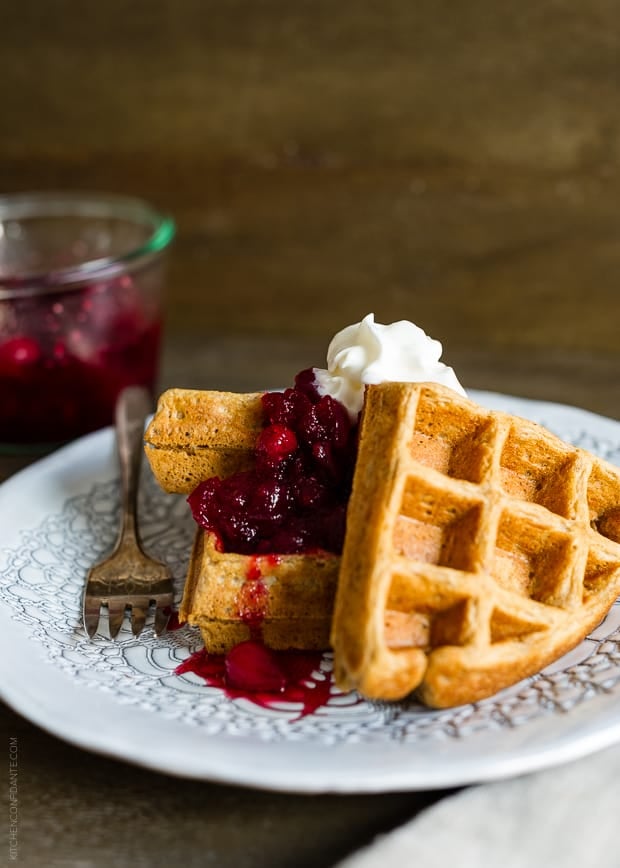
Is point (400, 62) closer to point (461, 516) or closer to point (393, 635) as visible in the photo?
point (461, 516)

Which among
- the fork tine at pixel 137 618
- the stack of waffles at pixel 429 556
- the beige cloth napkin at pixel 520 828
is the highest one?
the stack of waffles at pixel 429 556

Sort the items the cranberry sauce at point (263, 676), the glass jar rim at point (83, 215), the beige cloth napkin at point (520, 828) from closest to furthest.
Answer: the beige cloth napkin at point (520, 828) → the cranberry sauce at point (263, 676) → the glass jar rim at point (83, 215)

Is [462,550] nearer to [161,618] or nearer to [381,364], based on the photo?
[381,364]

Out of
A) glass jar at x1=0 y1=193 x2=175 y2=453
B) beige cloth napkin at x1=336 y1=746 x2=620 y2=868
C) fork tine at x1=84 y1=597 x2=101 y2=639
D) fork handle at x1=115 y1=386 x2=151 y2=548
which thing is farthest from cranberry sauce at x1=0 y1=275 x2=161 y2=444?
beige cloth napkin at x1=336 y1=746 x2=620 y2=868

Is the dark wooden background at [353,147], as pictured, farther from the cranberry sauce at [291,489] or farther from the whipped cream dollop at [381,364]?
the cranberry sauce at [291,489]

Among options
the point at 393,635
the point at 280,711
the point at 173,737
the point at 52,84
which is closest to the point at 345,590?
the point at 393,635

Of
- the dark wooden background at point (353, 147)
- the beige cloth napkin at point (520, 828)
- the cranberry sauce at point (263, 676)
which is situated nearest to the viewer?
the beige cloth napkin at point (520, 828)

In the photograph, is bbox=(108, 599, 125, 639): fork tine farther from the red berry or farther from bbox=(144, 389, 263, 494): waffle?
the red berry

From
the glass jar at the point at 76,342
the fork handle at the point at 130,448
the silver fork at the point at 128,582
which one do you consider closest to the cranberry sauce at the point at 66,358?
the glass jar at the point at 76,342
